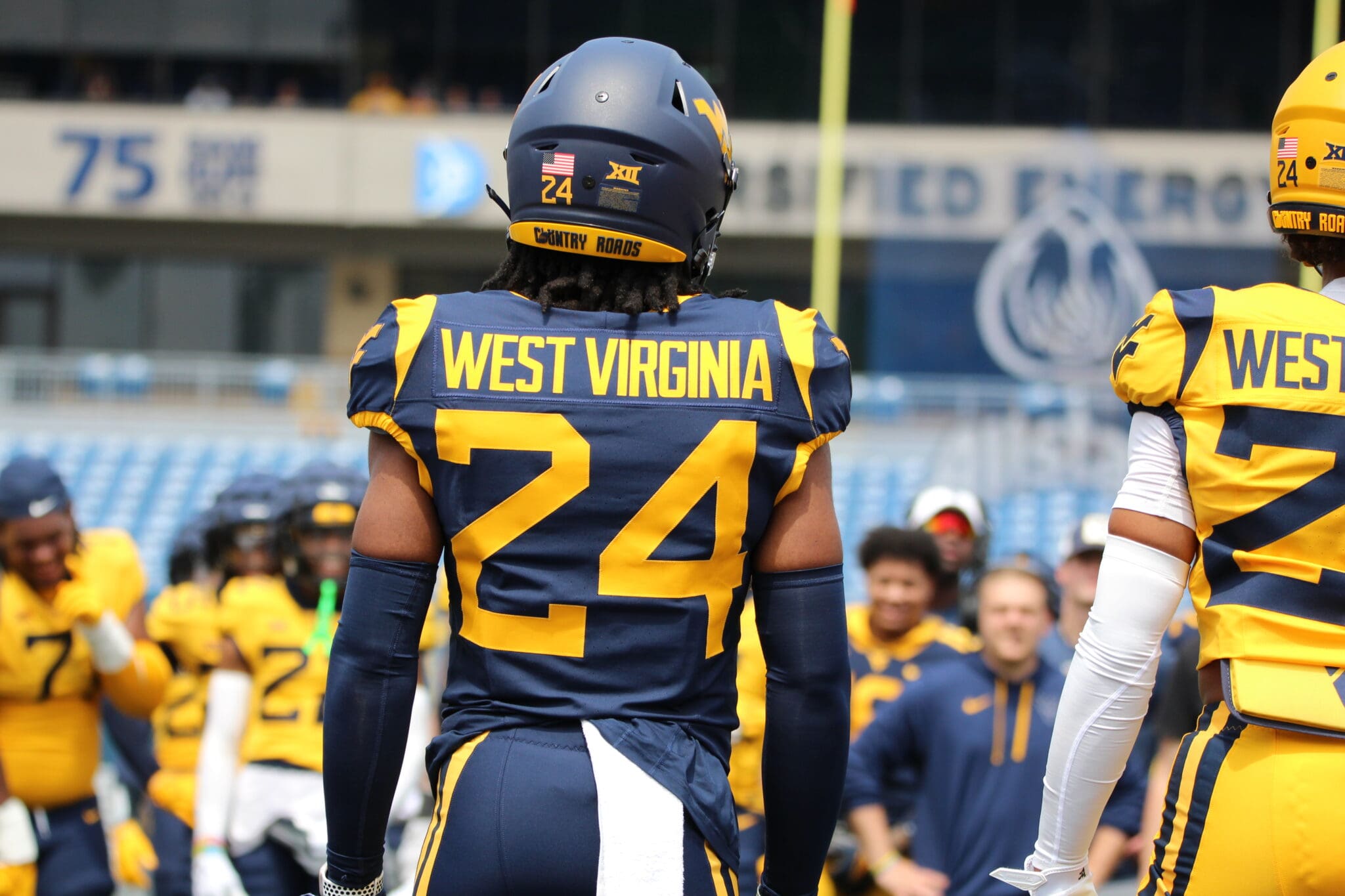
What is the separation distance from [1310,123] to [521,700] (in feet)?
5.04

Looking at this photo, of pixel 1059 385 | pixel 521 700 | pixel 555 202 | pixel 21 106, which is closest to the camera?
pixel 521 700

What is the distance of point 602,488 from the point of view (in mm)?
2148

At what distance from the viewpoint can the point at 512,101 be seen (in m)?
21.8

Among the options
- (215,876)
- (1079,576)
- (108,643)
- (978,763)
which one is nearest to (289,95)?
(108,643)

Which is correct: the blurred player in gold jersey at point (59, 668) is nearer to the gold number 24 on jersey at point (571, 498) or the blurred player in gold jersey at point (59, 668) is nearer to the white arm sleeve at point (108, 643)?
the white arm sleeve at point (108, 643)

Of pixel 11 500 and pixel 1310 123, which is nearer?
pixel 1310 123

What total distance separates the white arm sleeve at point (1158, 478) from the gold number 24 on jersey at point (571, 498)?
663mm

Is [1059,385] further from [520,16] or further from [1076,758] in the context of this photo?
[1076,758]

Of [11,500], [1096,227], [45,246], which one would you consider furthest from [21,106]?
[11,500]

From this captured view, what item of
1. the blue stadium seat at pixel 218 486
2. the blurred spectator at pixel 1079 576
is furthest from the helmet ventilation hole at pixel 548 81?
the blue stadium seat at pixel 218 486

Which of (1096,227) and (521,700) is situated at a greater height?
(1096,227)

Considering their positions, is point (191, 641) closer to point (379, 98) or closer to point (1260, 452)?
point (1260, 452)

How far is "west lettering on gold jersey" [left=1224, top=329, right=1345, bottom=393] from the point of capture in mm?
2328

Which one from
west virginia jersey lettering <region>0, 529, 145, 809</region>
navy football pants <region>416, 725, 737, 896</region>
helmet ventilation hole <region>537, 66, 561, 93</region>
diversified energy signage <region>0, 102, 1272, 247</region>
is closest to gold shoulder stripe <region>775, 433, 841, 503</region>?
navy football pants <region>416, 725, 737, 896</region>
